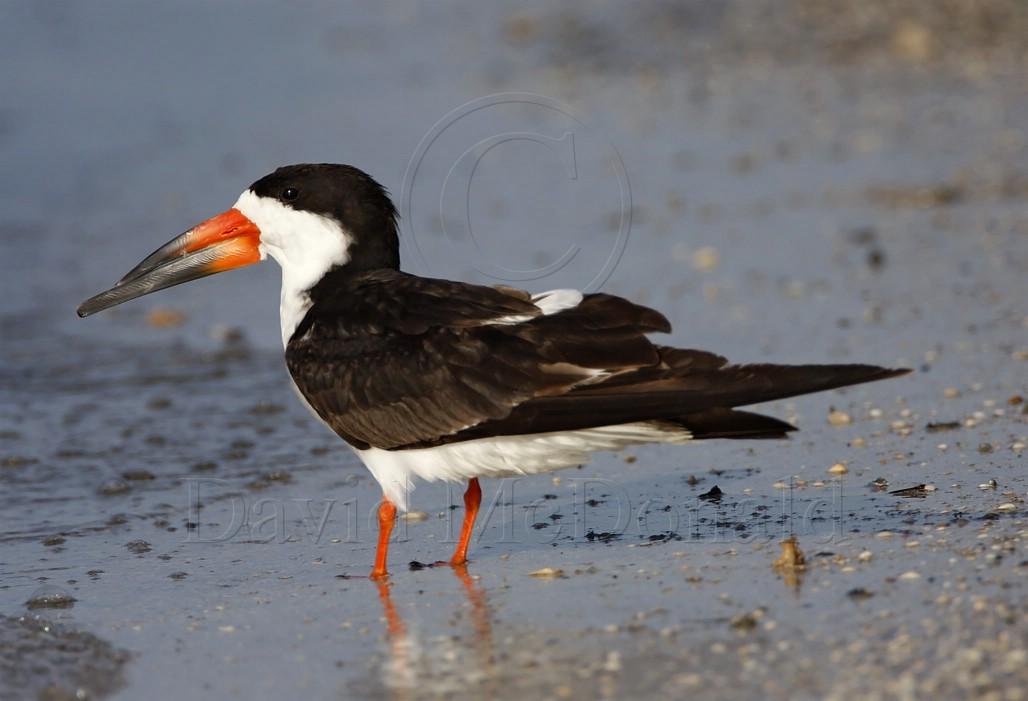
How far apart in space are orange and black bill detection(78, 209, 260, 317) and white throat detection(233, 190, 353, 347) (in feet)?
0.53

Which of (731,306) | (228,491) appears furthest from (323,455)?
(731,306)

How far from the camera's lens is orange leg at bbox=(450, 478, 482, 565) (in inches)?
234

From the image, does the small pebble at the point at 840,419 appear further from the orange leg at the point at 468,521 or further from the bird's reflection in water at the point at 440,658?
the bird's reflection in water at the point at 440,658

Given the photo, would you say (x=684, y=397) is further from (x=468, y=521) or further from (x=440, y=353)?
(x=468, y=521)

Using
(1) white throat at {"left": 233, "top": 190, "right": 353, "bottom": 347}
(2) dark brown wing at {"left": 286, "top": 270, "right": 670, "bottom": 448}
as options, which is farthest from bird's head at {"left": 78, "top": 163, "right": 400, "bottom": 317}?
(2) dark brown wing at {"left": 286, "top": 270, "right": 670, "bottom": 448}

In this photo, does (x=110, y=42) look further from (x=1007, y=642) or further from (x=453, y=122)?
(x=1007, y=642)

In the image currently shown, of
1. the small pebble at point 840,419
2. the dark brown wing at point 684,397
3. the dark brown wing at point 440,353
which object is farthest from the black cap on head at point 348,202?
the small pebble at point 840,419

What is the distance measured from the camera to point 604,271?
34.0 feet

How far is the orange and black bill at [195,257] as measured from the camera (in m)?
6.53

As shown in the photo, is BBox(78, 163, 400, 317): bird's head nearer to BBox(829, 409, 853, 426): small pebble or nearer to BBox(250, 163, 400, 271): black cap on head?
BBox(250, 163, 400, 271): black cap on head

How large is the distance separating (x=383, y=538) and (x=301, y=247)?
4.39ft

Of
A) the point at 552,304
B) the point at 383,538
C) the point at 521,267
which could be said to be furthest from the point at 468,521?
the point at 521,267

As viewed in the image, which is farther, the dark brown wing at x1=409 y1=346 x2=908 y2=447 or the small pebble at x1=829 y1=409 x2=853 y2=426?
the small pebble at x1=829 y1=409 x2=853 y2=426

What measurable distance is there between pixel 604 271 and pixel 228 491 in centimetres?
394
